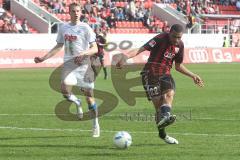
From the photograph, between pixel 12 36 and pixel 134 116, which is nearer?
pixel 134 116

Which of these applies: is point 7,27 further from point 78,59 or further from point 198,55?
point 78,59

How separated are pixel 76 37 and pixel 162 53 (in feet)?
6.63

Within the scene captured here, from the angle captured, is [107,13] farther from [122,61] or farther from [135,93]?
[122,61]

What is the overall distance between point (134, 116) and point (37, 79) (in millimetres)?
15007

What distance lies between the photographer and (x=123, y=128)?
46.6 feet

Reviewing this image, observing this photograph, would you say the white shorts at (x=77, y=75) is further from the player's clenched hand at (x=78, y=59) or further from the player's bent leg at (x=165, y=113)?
the player's bent leg at (x=165, y=113)

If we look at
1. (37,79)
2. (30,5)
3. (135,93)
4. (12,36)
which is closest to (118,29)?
(30,5)

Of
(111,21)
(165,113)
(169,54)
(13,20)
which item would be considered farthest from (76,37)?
(111,21)

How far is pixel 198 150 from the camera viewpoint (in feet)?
35.9

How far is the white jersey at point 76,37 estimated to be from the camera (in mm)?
13062

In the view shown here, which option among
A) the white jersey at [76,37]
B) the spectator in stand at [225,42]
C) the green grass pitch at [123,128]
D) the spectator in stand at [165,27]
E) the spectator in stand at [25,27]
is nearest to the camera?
the green grass pitch at [123,128]

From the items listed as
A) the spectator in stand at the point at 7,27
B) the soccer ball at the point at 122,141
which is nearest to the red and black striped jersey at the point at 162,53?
the soccer ball at the point at 122,141

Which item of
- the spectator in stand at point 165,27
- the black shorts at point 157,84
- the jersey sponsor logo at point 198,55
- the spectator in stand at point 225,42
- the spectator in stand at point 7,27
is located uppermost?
the black shorts at point 157,84

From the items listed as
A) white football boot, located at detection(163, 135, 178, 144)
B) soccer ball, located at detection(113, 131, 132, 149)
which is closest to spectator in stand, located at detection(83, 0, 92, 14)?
white football boot, located at detection(163, 135, 178, 144)
